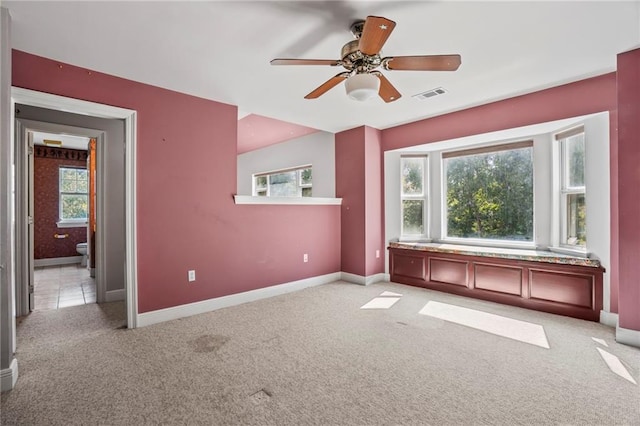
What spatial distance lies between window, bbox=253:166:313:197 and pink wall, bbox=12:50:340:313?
89.5 inches

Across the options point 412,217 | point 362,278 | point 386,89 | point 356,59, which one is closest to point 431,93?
point 386,89

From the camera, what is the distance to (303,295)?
13.3ft

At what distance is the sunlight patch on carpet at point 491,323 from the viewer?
2703 mm

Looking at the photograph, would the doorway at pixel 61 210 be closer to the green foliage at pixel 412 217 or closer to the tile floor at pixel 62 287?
the tile floor at pixel 62 287

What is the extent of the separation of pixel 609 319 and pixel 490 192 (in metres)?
1.92

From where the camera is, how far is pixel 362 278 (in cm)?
465

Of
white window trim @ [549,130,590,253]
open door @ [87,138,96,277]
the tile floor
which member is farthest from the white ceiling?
the tile floor

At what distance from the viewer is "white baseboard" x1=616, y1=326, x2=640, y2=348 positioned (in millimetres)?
2508

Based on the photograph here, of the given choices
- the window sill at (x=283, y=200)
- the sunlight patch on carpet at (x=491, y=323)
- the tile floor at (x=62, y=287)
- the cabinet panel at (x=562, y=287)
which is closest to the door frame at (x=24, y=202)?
the tile floor at (x=62, y=287)

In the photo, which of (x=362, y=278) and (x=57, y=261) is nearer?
(x=362, y=278)

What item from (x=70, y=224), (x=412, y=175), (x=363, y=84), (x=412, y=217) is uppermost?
(x=363, y=84)

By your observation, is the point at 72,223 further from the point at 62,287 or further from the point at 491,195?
the point at 491,195

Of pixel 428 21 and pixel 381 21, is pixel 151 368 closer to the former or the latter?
pixel 381 21

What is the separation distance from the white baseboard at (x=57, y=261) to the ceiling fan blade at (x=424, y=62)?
747cm
